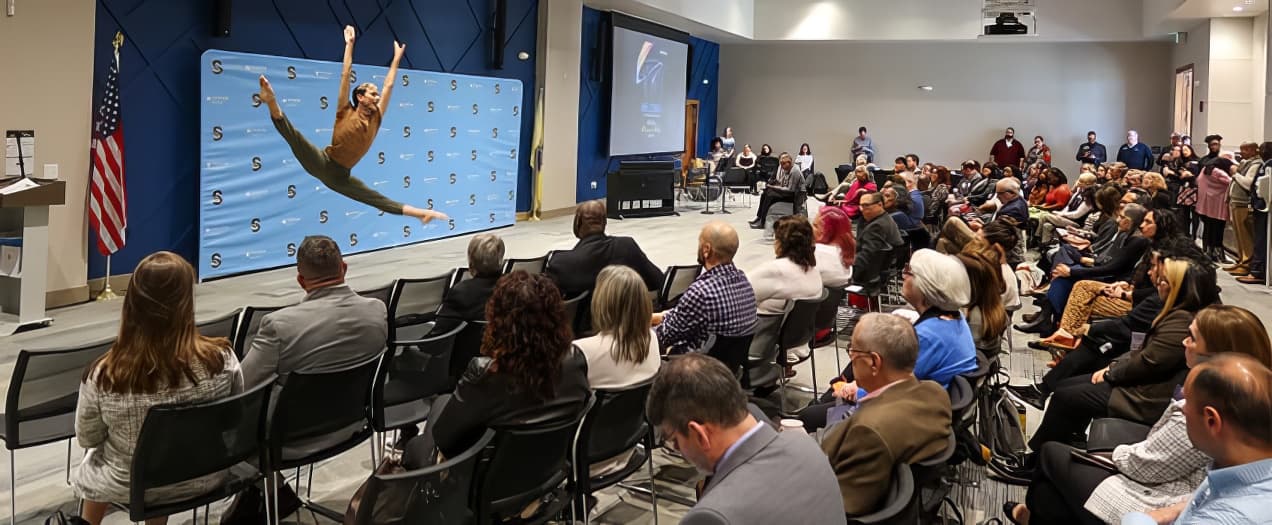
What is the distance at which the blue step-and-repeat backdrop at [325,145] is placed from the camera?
893 centimetres

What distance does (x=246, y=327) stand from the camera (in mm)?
3842

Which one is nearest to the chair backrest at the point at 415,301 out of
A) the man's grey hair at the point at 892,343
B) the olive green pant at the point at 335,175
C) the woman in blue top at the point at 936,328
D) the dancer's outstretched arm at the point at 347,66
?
the woman in blue top at the point at 936,328

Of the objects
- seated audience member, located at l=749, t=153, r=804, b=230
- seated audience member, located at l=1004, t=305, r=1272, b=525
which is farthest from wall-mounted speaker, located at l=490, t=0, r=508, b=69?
seated audience member, located at l=1004, t=305, r=1272, b=525

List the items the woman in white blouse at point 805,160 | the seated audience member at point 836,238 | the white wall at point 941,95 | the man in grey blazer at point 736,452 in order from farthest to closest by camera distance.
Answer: the woman in white blouse at point 805,160, the white wall at point 941,95, the seated audience member at point 836,238, the man in grey blazer at point 736,452

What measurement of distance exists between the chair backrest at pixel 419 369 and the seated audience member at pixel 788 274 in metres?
1.81

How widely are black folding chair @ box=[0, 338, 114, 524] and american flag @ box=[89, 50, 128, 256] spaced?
4.84m

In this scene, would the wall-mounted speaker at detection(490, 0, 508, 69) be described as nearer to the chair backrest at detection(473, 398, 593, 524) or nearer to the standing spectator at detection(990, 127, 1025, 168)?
the chair backrest at detection(473, 398, 593, 524)

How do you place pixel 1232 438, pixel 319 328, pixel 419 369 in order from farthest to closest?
pixel 419 369
pixel 319 328
pixel 1232 438

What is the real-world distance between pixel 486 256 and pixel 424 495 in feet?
6.92

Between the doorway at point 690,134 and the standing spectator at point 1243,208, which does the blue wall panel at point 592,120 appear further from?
the standing spectator at point 1243,208

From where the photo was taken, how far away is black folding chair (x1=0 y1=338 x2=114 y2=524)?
3.17 m

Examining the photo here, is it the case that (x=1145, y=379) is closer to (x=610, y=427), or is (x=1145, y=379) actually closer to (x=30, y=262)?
(x=610, y=427)

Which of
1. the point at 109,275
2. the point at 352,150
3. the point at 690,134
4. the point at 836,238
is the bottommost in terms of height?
the point at 109,275

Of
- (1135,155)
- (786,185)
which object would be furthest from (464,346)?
(1135,155)
